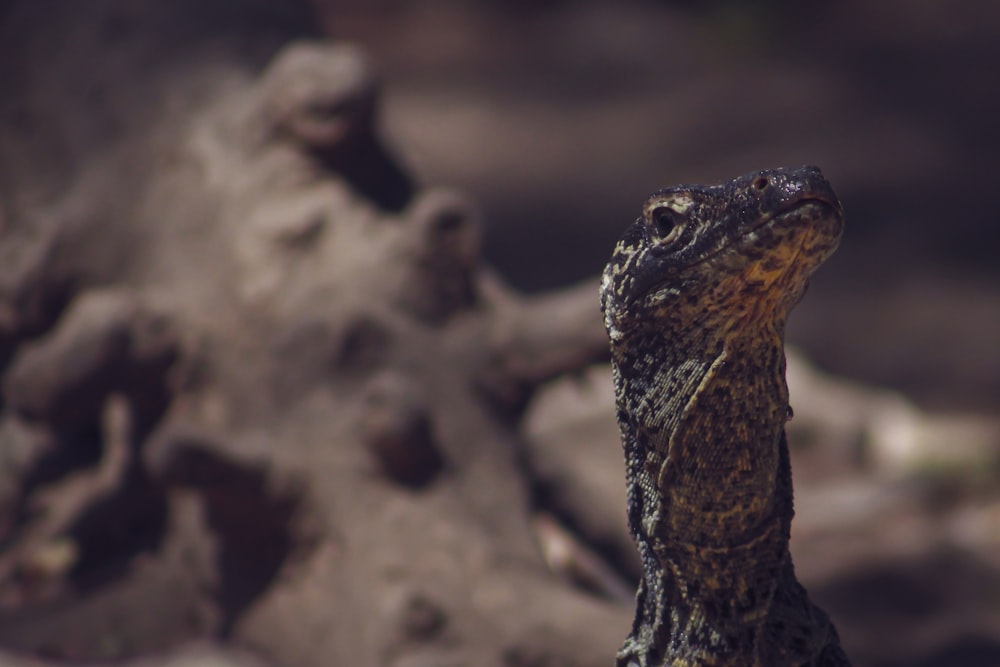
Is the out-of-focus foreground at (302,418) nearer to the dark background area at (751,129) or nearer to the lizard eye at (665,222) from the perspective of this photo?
the dark background area at (751,129)

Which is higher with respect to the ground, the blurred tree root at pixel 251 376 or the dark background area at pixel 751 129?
the blurred tree root at pixel 251 376

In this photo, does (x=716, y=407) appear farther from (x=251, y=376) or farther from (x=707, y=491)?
(x=251, y=376)

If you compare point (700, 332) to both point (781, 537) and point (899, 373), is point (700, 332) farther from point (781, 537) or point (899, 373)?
point (899, 373)

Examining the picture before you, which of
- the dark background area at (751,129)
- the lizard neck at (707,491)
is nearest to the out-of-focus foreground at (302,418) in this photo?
the dark background area at (751,129)

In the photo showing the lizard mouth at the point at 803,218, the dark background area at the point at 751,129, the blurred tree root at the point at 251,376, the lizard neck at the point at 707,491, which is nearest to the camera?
the lizard mouth at the point at 803,218

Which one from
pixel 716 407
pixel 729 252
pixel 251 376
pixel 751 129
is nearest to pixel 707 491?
pixel 716 407

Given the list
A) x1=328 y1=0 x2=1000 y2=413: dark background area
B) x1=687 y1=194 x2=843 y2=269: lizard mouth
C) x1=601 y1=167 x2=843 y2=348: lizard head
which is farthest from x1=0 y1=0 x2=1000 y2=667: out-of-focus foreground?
x1=687 y1=194 x2=843 y2=269: lizard mouth

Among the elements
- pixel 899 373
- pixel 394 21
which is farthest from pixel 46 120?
pixel 394 21

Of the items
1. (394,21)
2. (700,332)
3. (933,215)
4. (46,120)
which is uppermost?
(700,332)

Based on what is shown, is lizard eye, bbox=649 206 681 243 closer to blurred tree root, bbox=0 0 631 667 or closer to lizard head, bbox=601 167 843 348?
lizard head, bbox=601 167 843 348
